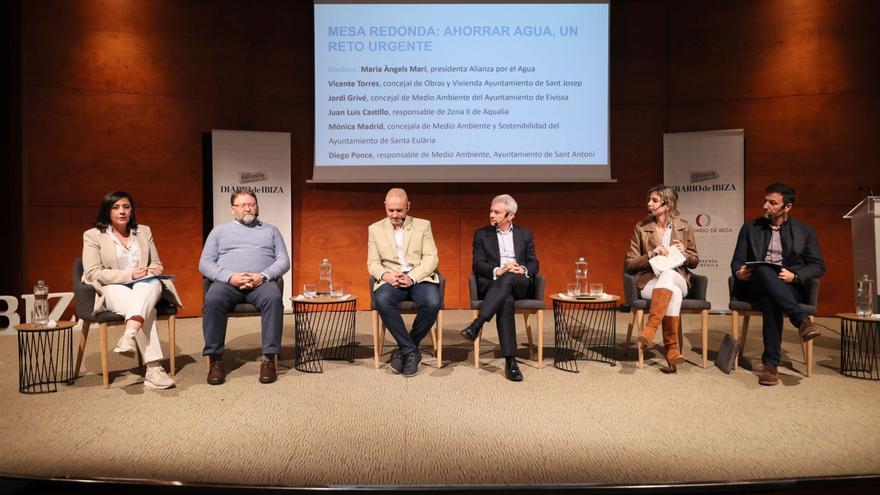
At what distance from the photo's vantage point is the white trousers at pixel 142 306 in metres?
3.56

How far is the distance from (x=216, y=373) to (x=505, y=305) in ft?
5.71

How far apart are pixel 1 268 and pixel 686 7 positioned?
713cm

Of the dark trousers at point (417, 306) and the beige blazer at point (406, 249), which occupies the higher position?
the beige blazer at point (406, 249)

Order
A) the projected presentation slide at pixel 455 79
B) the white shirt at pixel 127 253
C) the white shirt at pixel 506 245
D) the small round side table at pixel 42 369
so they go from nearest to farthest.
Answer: the small round side table at pixel 42 369 < the white shirt at pixel 127 253 < the white shirt at pixel 506 245 < the projected presentation slide at pixel 455 79

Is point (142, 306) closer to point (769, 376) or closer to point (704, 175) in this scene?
point (769, 376)

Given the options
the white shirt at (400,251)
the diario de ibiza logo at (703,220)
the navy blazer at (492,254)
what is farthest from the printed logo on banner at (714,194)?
the white shirt at (400,251)

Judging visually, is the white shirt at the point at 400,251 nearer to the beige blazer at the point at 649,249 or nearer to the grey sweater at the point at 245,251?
the grey sweater at the point at 245,251

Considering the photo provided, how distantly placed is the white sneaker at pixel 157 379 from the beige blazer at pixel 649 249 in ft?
9.34

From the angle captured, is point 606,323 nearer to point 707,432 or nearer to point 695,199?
point 695,199

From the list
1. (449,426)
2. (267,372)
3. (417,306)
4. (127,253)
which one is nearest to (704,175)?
(417,306)

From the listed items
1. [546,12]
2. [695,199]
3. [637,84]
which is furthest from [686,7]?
[695,199]

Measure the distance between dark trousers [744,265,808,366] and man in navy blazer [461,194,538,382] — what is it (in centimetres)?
135

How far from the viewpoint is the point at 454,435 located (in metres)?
2.73

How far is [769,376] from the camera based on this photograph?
3.58 m
